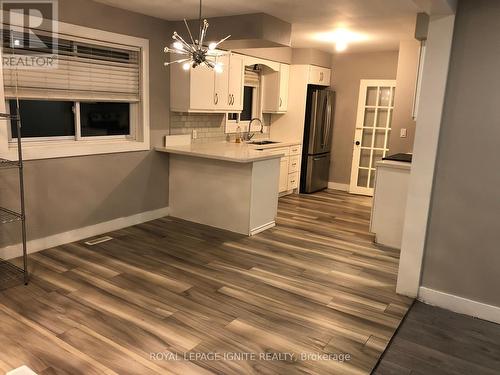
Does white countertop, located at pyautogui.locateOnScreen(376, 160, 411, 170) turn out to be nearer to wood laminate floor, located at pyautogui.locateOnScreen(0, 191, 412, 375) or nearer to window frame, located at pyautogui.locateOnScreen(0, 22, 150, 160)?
wood laminate floor, located at pyautogui.locateOnScreen(0, 191, 412, 375)

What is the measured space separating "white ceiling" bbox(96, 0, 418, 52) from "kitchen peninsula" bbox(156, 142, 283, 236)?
1476 millimetres

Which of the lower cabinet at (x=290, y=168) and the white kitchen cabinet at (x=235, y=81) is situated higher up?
the white kitchen cabinet at (x=235, y=81)

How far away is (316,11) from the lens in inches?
159

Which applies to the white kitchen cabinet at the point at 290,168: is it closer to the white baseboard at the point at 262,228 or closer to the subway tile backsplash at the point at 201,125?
the subway tile backsplash at the point at 201,125

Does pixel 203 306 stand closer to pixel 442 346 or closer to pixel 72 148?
pixel 442 346

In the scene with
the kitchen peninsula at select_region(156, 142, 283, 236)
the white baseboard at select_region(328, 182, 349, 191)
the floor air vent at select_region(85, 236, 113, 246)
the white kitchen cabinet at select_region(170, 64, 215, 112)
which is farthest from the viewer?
the white baseboard at select_region(328, 182, 349, 191)

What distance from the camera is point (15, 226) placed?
3684 mm

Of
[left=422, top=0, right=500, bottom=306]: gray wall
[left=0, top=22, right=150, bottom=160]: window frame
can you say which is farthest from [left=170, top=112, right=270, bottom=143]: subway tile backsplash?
[left=422, top=0, right=500, bottom=306]: gray wall

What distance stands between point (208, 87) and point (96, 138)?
1503 millimetres

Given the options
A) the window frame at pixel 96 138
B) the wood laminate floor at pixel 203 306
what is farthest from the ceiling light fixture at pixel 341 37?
the wood laminate floor at pixel 203 306

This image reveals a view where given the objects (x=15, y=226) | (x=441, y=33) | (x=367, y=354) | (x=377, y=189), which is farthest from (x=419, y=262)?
(x=15, y=226)

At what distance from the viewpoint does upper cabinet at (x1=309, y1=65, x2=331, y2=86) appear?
21.8 feet

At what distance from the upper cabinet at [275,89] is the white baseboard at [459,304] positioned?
4165mm

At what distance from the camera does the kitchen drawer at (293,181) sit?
661cm
